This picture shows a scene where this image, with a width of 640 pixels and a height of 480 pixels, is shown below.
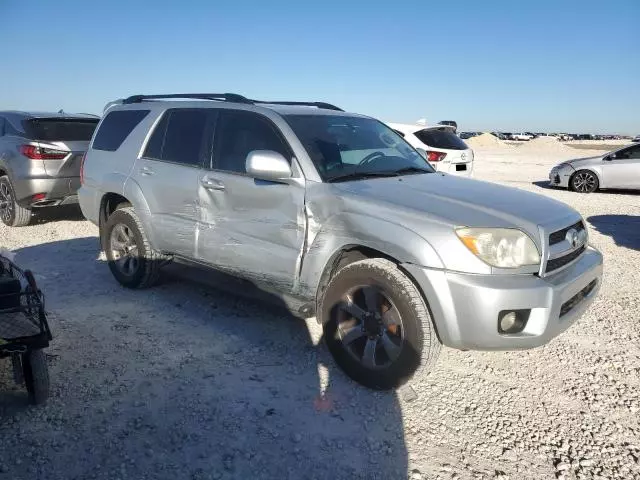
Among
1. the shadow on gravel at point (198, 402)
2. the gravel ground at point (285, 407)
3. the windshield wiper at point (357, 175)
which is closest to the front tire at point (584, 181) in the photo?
the gravel ground at point (285, 407)

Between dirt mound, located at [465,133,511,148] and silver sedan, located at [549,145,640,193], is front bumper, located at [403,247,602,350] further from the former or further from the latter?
dirt mound, located at [465,133,511,148]

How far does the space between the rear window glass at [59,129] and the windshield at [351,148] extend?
4.98m

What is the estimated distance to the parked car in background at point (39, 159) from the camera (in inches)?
278

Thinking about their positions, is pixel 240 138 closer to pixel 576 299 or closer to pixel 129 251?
pixel 129 251

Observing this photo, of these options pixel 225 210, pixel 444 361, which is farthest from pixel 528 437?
pixel 225 210

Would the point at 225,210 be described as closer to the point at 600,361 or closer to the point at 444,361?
the point at 444,361

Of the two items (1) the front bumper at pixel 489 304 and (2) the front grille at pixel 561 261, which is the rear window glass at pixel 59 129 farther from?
(2) the front grille at pixel 561 261

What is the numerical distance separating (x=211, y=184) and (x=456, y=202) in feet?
6.41

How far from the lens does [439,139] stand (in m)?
9.32

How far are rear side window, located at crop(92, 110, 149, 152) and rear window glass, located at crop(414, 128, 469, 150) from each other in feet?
18.4

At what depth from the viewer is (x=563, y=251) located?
310cm

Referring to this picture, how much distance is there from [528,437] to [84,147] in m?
6.94

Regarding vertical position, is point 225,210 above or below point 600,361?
above

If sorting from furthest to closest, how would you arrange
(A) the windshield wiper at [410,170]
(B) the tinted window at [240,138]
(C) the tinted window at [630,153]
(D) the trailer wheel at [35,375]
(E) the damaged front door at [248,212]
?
(C) the tinted window at [630,153] → (A) the windshield wiper at [410,170] → (B) the tinted window at [240,138] → (E) the damaged front door at [248,212] → (D) the trailer wheel at [35,375]
